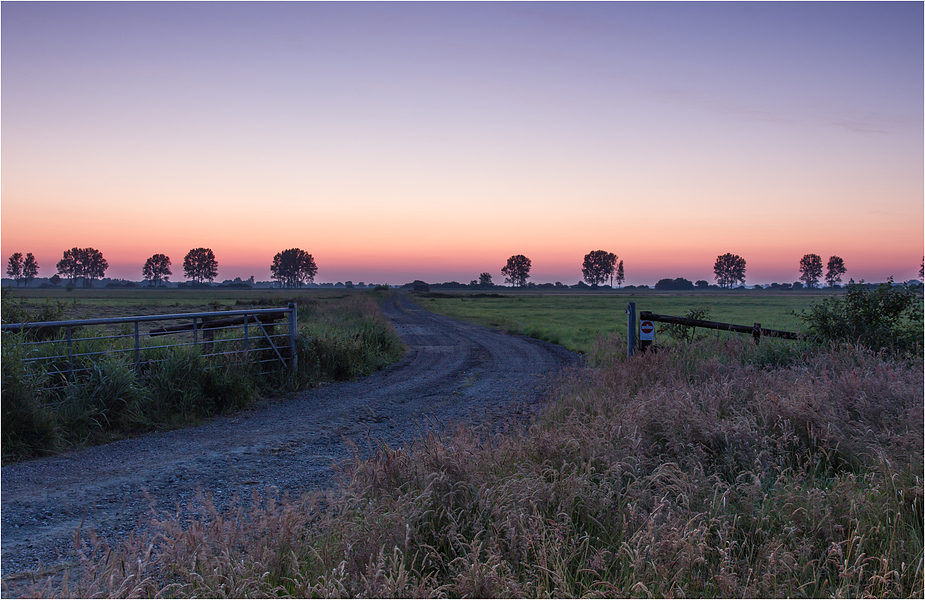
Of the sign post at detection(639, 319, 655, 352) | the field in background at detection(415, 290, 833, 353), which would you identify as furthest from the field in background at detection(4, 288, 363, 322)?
the field in background at detection(415, 290, 833, 353)

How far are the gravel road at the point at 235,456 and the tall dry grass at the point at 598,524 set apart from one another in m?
0.52

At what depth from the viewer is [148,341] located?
Result: 11602 millimetres

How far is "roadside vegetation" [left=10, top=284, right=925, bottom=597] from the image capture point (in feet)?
10.2

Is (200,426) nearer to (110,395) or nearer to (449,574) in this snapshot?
(110,395)

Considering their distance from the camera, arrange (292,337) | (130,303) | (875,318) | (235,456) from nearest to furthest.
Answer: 1. (235,456)
2. (875,318)
3. (292,337)
4. (130,303)

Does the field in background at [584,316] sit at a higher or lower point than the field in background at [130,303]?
lower

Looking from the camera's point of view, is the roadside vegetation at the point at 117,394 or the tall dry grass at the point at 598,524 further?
the roadside vegetation at the point at 117,394

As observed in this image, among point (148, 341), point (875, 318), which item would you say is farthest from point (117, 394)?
point (875, 318)

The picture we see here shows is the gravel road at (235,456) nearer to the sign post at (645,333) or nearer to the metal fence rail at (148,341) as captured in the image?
the metal fence rail at (148,341)

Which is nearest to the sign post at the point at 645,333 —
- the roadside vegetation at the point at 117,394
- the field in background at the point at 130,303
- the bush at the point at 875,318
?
the bush at the point at 875,318

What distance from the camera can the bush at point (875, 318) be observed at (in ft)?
33.5

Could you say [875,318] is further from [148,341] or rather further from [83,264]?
[83,264]

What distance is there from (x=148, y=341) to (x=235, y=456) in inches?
248

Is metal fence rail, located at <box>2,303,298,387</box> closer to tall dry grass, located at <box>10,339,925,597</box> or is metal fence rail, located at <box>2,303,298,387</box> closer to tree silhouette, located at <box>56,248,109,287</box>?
tall dry grass, located at <box>10,339,925,597</box>
